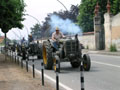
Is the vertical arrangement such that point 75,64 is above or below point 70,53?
below

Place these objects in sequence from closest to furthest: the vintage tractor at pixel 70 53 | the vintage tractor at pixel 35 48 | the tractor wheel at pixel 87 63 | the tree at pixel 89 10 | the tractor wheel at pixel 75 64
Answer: the tractor wheel at pixel 87 63
the vintage tractor at pixel 70 53
the tractor wheel at pixel 75 64
the vintage tractor at pixel 35 48
the tree at pixel 89 10

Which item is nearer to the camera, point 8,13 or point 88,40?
point 8,13

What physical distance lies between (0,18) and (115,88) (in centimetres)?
1474

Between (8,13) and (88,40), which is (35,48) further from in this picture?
(88,40)

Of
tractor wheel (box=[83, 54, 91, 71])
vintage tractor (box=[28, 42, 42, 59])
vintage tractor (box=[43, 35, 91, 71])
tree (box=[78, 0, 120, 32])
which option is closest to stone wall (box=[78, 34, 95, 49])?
tree (box=[78, 0, 120, 32])

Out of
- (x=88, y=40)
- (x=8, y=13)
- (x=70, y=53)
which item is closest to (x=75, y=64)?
(x=70, y=53)

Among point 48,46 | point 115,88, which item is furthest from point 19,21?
point 115,88

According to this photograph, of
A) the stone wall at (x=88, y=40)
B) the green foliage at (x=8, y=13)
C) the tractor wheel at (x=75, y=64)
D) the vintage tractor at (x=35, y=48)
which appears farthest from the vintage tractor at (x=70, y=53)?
the stone wall at (x=88, y=40)

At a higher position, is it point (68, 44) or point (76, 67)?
point (68, 44)

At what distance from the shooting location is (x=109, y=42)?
35.4 metres

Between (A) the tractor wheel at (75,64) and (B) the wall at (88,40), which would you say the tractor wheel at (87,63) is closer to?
(A) the tractor wheel at (75,64)

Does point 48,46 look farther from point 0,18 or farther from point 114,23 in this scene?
point 114,23

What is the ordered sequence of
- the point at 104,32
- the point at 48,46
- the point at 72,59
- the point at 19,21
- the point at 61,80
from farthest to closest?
1. the point at 104,32
2. the point at 19,21
3. the point at 48,46
4. the point at 72,59
5. the point at 61,80

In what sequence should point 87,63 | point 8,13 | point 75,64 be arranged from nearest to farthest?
point 87,63
point 75,64
point 8,13
